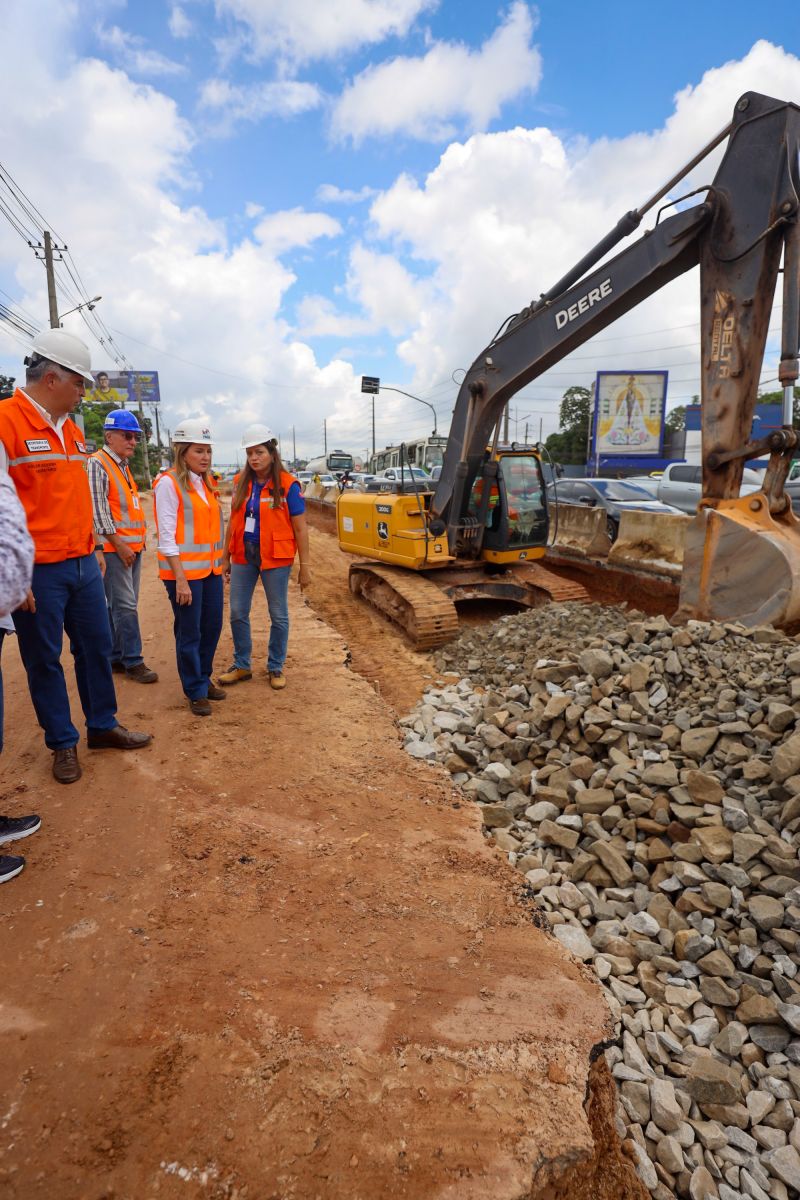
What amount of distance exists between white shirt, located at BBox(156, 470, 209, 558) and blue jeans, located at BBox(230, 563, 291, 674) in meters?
0.78

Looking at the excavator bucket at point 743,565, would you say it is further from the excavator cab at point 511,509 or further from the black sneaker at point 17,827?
the black sneaker at point 17,827

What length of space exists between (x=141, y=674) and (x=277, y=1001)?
11.0 ft

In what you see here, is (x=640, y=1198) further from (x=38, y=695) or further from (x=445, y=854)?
(x=38, y=695)

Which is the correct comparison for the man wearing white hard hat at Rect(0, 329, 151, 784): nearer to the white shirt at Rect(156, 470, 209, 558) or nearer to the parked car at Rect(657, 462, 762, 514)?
the white shirt at Rect(156, 470, 209, 558)

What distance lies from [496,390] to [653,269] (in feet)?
6.63

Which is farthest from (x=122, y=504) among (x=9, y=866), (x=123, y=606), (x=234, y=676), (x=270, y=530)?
(x=9, y=866)

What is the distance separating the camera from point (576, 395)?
55594 millimetres

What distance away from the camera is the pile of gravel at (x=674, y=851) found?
208cm

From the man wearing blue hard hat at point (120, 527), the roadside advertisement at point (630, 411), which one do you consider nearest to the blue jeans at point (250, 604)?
the man wearing blue hard hat at point (120, 527)

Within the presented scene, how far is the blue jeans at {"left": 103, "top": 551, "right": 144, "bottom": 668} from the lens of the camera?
4645mm

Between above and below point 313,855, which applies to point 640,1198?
below

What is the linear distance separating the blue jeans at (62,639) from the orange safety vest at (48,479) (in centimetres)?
10

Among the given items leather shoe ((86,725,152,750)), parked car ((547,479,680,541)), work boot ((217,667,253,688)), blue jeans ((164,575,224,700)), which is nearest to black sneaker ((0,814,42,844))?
leather shoe ((86,725,152,750))

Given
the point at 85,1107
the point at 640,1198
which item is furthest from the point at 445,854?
the point at 85,1107
